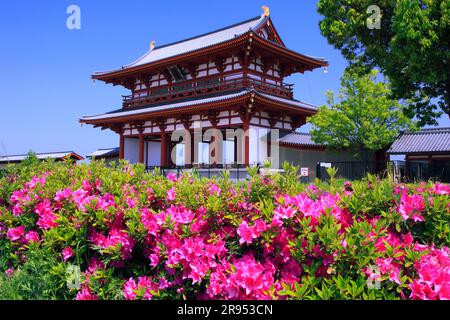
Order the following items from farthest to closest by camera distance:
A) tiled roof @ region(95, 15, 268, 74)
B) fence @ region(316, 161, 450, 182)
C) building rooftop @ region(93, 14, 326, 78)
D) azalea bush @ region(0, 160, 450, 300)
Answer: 1. tiled roof @ region(95, 15, 268, 74)
2. building rooftop @ region(93, 14, 326, 78)
3. fence @ region(316, 161, 450, 182)
4. azalea bush @ region(0, 160, 450, 300)

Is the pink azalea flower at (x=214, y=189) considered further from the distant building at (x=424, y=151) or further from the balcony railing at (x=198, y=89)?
the distant building at (x=424, y=151)

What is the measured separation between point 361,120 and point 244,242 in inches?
805

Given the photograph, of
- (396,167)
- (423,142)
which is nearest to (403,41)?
(396,167)

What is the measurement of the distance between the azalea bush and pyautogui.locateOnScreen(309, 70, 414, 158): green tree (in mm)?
18852

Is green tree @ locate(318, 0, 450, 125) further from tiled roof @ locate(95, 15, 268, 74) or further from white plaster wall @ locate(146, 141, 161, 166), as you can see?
white plaster wall @ locate(146, 141, 161, 166)

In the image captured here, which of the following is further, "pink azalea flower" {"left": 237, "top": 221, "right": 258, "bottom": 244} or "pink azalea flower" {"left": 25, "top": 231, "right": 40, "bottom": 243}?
"pink azalea flower" {"left": 25, "top": 231, "right": 40, "bottom": 243}

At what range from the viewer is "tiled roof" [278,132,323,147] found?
2084 centimetres

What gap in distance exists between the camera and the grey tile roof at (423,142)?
802 inches

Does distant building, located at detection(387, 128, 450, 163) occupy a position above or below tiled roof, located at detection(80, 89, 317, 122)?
below

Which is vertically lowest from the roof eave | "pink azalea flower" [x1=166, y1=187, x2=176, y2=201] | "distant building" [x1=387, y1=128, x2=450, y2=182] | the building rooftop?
"pink azalea flower" [x1=166, y1=187, x2=176, y2=201]

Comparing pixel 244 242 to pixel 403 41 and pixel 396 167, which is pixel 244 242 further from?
pixel 396 167

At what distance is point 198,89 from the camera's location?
902 inches

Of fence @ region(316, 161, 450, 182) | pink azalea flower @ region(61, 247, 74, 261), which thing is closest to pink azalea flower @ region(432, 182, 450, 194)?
pink azalea flower @ region(61, 247, 74, 261)
